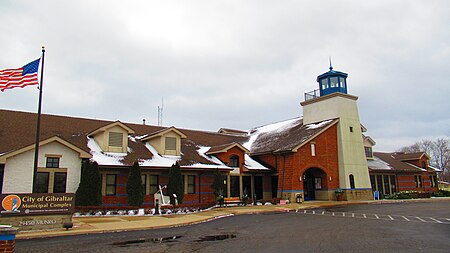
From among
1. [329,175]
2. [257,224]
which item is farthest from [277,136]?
[257,224]

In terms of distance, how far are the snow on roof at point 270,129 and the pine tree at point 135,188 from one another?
663 inches

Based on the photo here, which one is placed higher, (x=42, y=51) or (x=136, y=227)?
(x=42, y=51)

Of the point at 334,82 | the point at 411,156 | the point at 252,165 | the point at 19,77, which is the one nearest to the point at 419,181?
the point at 411,156

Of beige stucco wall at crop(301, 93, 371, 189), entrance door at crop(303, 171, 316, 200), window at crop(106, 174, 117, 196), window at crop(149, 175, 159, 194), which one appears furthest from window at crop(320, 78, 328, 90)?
window at crop(106, 174, 117, 196)

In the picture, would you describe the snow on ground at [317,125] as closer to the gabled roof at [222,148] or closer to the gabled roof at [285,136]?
the gabled roof at [285,136]

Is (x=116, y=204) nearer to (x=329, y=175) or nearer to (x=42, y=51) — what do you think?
(x=42, y=51)

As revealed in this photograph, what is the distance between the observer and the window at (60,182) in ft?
69.8

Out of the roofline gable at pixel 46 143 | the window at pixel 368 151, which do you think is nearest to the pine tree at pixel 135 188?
the roofline gable at pixel 46 143

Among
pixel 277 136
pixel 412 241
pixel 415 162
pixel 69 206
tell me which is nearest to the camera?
pixel 412 241

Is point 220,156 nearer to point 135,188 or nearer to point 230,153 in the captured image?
point 230,153

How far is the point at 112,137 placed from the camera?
25.4m

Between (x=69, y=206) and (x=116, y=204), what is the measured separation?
887 cm

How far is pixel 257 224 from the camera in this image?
16.2m

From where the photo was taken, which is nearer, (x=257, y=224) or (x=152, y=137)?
(x=257, y=224)
